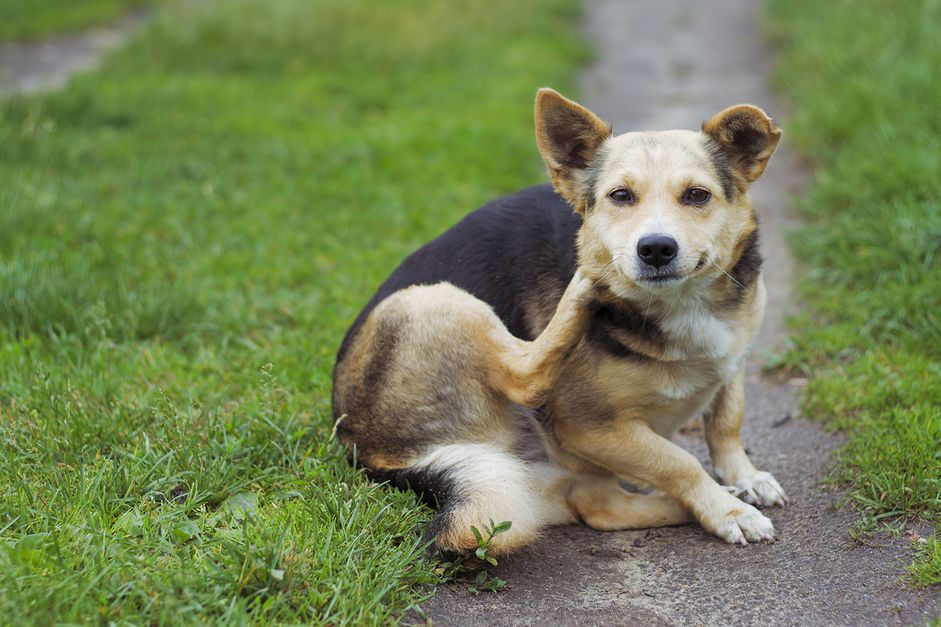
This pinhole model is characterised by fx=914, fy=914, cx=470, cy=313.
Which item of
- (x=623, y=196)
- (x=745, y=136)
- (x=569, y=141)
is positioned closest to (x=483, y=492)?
(x=623, y=196)

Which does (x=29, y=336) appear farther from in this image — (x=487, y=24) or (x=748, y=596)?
(x=487, y=24)

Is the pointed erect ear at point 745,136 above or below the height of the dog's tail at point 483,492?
above

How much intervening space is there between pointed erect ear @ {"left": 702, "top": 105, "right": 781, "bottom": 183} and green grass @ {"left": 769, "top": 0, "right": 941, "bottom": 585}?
1.28 meters

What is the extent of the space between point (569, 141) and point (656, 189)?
48 cm

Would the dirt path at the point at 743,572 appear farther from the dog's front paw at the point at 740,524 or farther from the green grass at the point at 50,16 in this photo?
the green grass at the point at 50,16

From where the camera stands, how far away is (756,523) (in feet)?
11.4

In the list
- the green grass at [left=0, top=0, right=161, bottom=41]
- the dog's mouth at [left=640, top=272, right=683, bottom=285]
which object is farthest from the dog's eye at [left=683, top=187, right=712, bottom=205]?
the green grass at [left=0, top=0, right=161, bottom=41]

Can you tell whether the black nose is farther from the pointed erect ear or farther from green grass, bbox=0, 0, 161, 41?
green grass, bbox=0, 0, 161, 41

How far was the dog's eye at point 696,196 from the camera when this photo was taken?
3.37m

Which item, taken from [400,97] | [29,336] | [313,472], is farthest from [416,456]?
[400,97]

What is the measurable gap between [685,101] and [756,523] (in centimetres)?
689

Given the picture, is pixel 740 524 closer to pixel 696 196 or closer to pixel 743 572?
pixel 743 572

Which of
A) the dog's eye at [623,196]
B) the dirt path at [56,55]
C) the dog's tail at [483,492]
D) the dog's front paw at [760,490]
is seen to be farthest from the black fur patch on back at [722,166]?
the dirt path at [56,55]

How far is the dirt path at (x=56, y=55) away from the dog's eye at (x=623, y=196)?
9.12 metres
